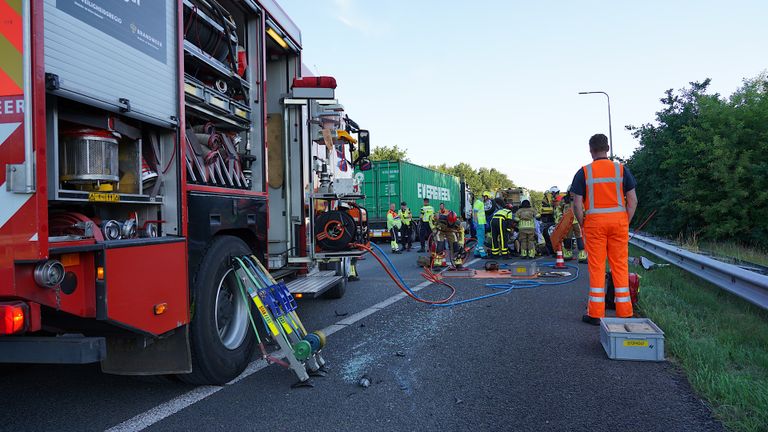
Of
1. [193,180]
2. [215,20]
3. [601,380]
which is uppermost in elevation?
[215,20]

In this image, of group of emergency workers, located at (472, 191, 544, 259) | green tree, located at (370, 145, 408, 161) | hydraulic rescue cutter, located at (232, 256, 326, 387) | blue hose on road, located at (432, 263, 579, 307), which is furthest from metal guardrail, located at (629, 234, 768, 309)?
green tree, located at (370, 145, 408, 161)

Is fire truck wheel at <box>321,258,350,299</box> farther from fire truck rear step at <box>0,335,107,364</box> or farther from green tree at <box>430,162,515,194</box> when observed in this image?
green tree at <box>430,162,515,194</box>

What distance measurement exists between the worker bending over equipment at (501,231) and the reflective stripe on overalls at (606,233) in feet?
24.9

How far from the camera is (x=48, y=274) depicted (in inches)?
96.7

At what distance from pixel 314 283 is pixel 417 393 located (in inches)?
97.0

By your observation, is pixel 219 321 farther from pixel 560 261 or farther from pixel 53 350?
pixel 560 261

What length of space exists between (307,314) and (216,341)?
2.92 meters

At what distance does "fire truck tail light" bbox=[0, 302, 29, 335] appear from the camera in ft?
7.80

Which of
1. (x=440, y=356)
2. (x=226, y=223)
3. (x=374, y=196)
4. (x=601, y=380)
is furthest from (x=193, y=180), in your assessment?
(x=374, y=196)

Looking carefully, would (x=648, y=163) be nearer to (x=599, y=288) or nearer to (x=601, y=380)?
(x=599, y=288)

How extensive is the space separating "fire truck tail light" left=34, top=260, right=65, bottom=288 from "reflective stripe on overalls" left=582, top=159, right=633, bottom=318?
4.82m

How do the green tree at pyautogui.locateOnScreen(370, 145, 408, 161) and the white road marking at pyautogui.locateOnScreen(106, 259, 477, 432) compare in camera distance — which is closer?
the white road marking at pyautogui.locateOnScreen(106, 259, 477, 432)

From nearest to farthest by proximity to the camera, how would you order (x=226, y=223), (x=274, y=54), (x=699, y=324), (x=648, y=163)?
1. (x=226, y=223)
2. (x=699, y=324)
3. (x=274, y=54)
4. (x=648, y=163)

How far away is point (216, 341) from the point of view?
376 cm
